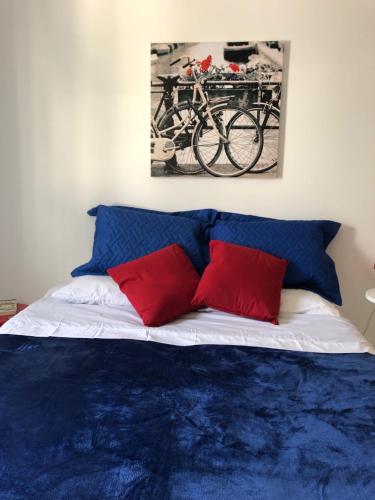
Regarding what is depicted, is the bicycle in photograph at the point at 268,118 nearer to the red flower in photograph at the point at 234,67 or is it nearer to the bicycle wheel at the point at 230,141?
the bicycle wheel at the point at 230,141

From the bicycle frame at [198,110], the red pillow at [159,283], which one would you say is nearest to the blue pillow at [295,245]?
the red pillow at [159,283]

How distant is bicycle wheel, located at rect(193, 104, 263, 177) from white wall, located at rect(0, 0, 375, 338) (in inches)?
3.4

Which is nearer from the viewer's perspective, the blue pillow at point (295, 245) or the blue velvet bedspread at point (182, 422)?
the blue velvet bedspread at point (182, 422)

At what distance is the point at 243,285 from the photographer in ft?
6.39

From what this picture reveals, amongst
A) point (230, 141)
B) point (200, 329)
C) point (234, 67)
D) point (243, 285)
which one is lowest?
point (200, 329)

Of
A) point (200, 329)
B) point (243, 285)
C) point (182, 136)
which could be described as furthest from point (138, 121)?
point (200, 329)

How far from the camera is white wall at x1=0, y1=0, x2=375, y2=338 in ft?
7.56

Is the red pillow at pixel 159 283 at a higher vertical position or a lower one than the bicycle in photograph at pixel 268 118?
lower

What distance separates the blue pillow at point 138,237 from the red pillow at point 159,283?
0.30ft

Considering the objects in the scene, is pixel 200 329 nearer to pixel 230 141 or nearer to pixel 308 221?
pixel 308 221

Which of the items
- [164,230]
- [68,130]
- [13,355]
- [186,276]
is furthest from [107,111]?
[13,355]

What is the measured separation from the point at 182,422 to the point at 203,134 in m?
1.71

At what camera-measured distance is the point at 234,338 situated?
172cm

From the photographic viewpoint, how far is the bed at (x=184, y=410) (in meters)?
0.93
